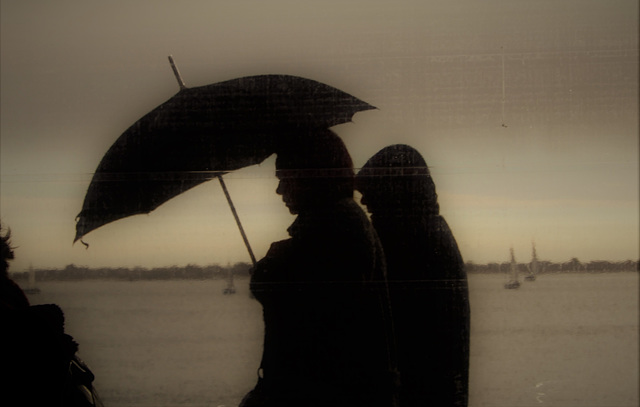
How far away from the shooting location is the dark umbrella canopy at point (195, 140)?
7.38 ft

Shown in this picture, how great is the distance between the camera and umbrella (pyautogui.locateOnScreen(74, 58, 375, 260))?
2.25m

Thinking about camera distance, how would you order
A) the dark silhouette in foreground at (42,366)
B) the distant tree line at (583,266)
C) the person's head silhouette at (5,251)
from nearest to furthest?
the dark silhouette in foreground at (42,366) → the distant tree line at (583,266) → the person's head silhouette at (5,251)

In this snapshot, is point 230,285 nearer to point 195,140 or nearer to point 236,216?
point 236,216

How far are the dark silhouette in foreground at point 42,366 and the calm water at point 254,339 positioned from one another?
9.7 inches

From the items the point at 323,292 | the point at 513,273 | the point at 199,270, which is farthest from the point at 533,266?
the point at 199,270

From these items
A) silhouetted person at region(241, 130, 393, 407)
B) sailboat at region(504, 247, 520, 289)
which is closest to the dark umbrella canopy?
silhouetted person at region(241, 130, 393, 407)

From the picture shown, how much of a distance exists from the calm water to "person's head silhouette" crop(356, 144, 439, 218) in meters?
0.30

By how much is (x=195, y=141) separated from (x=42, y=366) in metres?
0.83

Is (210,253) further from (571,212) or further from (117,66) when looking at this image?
(571,212)

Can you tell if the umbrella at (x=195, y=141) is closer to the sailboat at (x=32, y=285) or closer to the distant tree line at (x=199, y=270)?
the distant tree line at (x=199, y=270)

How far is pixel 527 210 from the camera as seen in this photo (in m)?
2.17

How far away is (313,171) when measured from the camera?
2.24 m

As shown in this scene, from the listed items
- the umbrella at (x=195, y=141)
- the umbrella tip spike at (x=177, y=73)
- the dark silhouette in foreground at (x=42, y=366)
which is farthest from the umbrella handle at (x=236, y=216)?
the dark silhouette in foreground at (x=42, y=366)

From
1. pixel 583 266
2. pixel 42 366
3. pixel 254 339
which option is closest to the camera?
pixel 42 366
